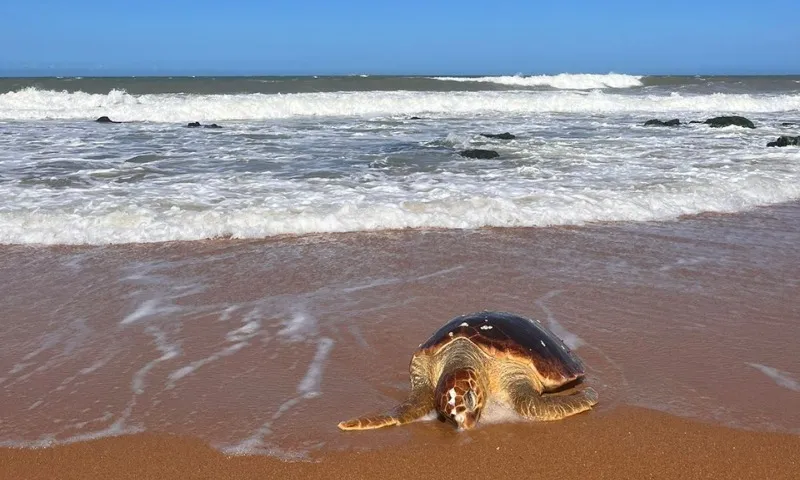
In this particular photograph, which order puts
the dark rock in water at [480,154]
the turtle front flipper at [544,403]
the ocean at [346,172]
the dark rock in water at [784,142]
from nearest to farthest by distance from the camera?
the turtle front flipper at [544,403]
the ocean at [346,172]
the dark rock in water at [480,154]
the dark rock in water at [784,142]

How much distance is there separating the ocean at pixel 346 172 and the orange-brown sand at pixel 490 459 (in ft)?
13.7

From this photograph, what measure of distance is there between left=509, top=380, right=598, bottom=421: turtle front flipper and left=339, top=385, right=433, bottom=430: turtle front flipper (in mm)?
442

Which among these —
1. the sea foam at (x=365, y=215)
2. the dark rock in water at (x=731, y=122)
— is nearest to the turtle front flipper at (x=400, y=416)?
Result: the sea foam at (x=365, y=215)

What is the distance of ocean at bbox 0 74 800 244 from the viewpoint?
7672 mm

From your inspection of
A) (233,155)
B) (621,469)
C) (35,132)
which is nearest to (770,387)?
(621,469)

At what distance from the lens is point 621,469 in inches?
122

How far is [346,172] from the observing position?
10953 millimetres

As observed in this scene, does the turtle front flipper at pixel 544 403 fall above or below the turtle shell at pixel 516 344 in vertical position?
below

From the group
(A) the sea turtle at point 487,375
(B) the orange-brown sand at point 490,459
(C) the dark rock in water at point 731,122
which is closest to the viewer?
(B) the orange-brown sand at point 490,459

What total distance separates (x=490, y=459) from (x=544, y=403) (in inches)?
20.1

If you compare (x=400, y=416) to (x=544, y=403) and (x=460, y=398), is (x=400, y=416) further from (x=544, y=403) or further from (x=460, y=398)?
(x=544, y=403)

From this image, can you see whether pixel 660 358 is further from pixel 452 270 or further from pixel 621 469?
pixel 452 270

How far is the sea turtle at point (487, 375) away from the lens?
3.33 meters

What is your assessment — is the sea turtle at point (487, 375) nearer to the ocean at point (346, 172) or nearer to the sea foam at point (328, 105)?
the ocean at point (346, 172)
